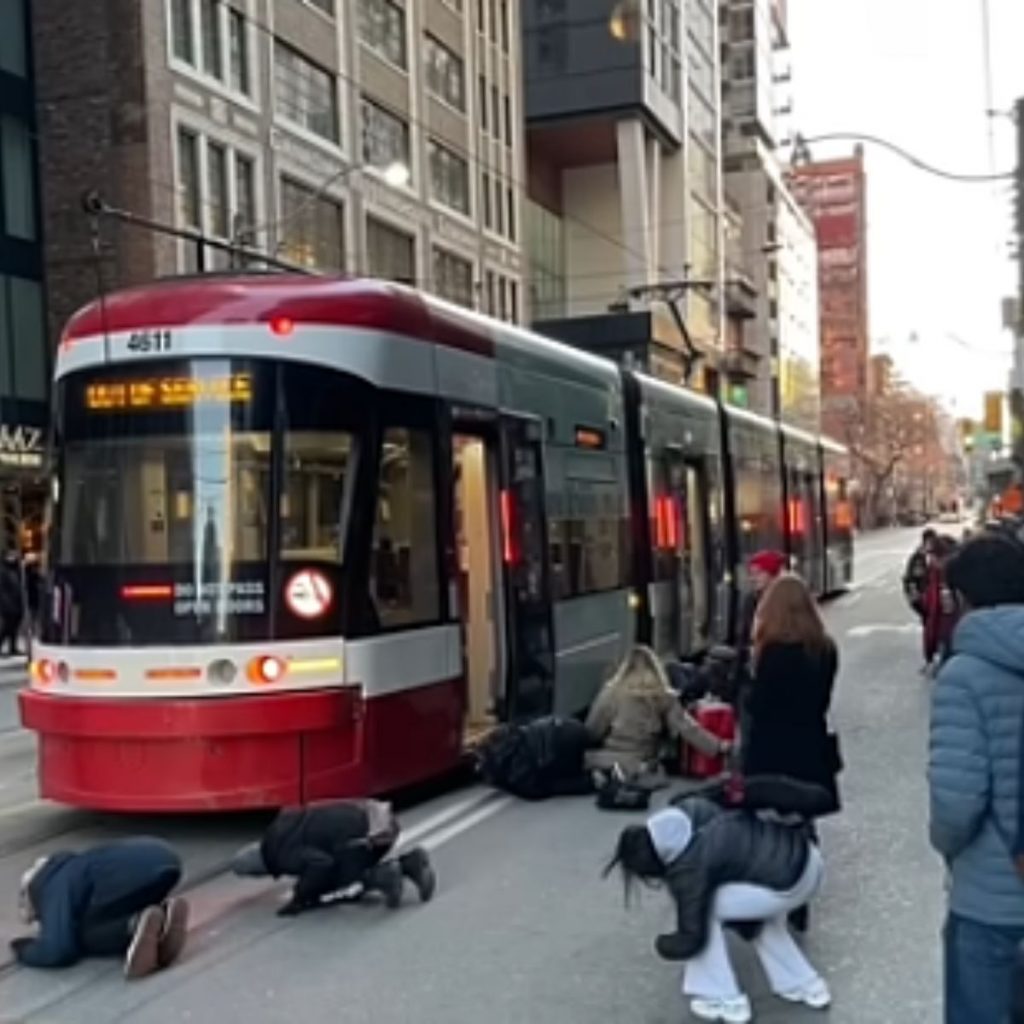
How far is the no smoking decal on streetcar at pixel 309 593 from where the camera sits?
26.0 ft

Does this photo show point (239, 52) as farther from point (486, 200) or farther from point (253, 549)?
point (253, 549)

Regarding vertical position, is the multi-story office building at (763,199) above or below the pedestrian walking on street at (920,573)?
above

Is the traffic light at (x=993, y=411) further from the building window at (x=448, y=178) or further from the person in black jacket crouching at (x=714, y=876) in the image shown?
the person in black jacket crouching at (x=714, y=876)

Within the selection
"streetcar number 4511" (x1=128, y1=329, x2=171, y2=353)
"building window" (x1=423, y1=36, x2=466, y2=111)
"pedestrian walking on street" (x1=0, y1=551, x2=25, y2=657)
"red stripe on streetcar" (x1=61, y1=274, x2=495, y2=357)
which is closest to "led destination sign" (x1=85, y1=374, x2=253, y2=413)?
"streetcar number 4511" (x1=128, y1=329, x2=171, y2=353)

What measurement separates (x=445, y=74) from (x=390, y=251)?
8225mm

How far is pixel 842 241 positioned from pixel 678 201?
338 ft

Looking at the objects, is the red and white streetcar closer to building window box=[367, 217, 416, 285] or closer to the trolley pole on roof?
the trolley pole on roof

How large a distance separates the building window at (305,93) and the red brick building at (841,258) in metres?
109

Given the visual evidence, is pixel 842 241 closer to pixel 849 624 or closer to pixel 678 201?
pixel 678 201

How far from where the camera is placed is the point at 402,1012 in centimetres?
512

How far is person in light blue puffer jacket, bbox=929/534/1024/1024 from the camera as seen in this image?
326cm

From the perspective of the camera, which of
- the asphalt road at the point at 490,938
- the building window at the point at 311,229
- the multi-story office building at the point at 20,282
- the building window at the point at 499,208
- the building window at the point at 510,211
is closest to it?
the asphalt road at the point at 490,938

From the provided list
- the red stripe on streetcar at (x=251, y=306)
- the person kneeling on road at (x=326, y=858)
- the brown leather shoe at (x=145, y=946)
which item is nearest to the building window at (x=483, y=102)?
the red stripe on streetcar at (x=251, y=306)

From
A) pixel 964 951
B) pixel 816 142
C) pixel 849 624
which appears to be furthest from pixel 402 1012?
pixel 849 624
